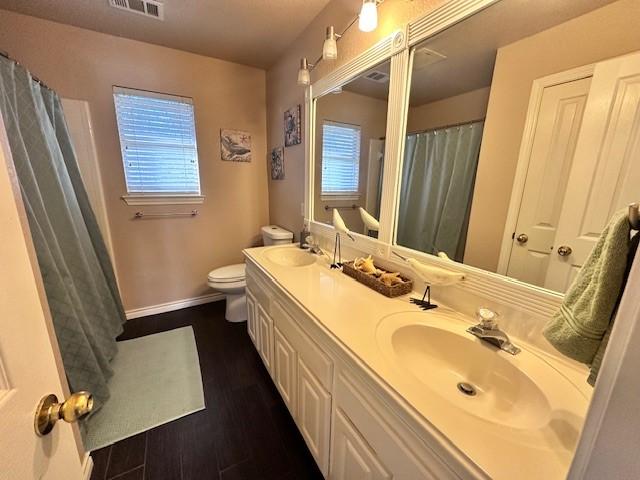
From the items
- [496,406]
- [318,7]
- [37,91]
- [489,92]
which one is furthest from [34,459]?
[318,7]

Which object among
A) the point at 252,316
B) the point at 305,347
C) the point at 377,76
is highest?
the point at 377,76

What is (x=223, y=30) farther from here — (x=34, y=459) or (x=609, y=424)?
(x=609, y=424)

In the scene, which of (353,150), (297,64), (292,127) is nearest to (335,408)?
(353,150)

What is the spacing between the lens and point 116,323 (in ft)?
6.80

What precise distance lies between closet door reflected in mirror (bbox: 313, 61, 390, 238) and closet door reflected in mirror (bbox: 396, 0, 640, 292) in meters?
0.23

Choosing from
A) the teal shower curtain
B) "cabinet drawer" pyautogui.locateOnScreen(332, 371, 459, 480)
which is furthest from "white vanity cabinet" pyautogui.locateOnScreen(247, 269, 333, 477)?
the teal shower curtain

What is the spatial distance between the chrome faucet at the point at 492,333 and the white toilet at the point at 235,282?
1.74 metres

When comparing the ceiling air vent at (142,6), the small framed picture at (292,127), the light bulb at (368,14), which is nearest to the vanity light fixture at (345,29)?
the light bulb at (368,14)

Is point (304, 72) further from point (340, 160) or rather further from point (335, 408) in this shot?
point (335, 408)

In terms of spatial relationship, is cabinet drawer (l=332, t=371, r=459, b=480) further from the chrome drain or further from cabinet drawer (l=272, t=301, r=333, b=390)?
the chrome drain

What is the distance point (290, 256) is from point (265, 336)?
0.61m

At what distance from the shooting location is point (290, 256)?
1.97 metres

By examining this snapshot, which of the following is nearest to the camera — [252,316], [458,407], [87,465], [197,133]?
[458,407]

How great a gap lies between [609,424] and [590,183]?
26.9 inches
